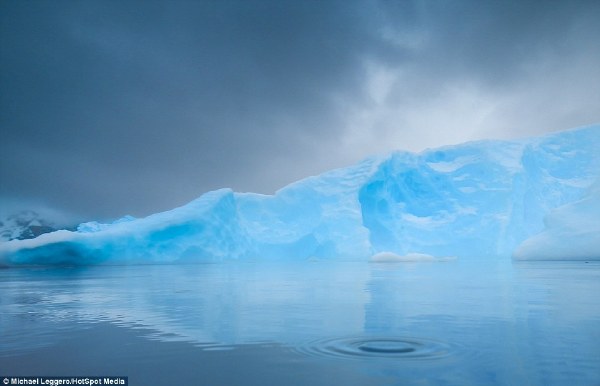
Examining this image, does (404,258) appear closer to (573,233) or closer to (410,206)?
(410,206)

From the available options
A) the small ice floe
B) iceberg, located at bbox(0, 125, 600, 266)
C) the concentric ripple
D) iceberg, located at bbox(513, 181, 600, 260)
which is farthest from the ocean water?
the small ice floe

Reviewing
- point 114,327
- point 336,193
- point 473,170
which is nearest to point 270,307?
point 114,327

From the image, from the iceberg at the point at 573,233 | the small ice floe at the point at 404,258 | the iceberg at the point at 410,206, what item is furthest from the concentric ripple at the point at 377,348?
the small ice floe at the point at 404,258

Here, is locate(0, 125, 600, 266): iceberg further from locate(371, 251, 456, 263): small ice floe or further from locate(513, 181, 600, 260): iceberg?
locate(513, 181, 600, 260): iceberg

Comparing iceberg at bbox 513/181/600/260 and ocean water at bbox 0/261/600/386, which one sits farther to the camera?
iceberg at bbox 513/181/600/260

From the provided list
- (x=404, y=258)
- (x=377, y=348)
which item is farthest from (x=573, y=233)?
(x=377, y=348)

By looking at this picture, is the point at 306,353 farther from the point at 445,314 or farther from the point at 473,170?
the point at 473,170

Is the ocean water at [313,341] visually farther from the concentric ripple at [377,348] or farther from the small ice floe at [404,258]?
the small ice floe at [404,258]

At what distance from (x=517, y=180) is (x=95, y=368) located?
133 ft

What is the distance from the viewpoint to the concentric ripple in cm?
492

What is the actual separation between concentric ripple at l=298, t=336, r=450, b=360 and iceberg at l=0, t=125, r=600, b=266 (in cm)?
3070

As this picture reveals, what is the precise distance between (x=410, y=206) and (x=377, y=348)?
3916 centimetres

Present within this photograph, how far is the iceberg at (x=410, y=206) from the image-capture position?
126ft

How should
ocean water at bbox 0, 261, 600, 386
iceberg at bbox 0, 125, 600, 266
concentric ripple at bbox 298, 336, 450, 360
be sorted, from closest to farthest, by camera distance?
ocean water at bbox 0, 261, 600, 386 → concentric ripple at bbox 298, 336, 450, 360 → iceberg at bbox 0, 125, 600, 266
